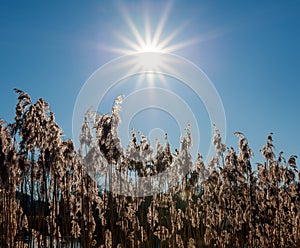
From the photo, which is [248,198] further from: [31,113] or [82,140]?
[31,113]

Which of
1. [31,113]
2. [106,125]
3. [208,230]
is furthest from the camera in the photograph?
[208,230]

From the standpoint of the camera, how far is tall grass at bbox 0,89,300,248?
22.2ft

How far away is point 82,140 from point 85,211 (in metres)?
1.29

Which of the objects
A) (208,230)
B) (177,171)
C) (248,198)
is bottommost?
(208,230)

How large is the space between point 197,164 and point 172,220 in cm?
147

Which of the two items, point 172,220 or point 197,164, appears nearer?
point 172,220

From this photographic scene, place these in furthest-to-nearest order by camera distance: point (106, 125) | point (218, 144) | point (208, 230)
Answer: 1. point (218, 144)
2. point (208, 230)
3. point (106, 125)

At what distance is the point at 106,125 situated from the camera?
7.46 metres

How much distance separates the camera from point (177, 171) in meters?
9.10

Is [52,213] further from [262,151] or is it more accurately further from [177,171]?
[262,151]

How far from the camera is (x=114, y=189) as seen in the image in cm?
827

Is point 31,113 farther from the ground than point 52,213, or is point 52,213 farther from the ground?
point 31,113

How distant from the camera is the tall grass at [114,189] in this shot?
22.2 ft

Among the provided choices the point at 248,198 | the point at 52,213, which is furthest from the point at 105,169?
the point at 248,198
